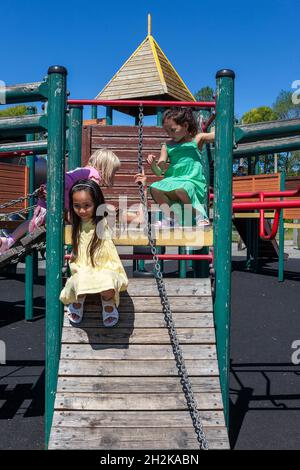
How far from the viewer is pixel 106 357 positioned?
2861mm

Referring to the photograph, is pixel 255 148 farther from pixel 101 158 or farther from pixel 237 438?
pixel 237 438

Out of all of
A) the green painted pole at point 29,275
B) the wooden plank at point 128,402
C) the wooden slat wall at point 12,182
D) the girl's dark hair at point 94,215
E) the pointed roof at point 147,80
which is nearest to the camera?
the wooden plank at point 128,402

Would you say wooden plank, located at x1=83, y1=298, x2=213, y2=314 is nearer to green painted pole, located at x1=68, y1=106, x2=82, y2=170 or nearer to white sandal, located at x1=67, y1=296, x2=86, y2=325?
white sandal, located at x1=67, y1=296, x2=86, y2=325

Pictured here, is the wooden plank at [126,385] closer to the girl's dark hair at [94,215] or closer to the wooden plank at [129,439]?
the wooden plank at [129,439]

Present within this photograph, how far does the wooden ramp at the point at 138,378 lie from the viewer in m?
2.60

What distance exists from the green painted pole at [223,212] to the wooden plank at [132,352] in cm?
20

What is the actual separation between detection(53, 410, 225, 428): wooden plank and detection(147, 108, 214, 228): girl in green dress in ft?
4.60

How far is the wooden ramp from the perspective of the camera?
2596 millimetres

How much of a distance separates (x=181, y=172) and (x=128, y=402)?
1.90m

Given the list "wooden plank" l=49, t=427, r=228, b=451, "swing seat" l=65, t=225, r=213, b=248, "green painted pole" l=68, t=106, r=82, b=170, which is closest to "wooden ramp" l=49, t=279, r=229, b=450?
"wooden plank" l=49, t=427, r=228, b=451

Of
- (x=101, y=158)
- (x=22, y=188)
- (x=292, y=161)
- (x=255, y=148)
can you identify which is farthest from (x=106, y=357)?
(x=292, y=161)

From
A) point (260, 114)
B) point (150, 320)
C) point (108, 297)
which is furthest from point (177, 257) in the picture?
point (260, 114)

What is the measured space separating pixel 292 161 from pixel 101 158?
1626 inches

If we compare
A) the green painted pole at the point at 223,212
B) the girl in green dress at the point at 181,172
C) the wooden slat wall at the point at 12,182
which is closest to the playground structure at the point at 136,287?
the green painted pole at the point at 223,212
